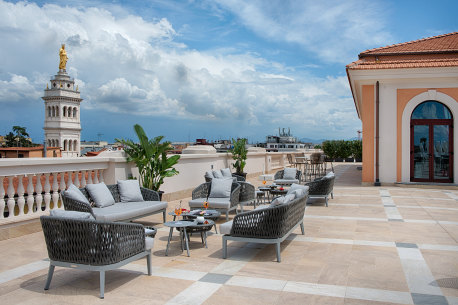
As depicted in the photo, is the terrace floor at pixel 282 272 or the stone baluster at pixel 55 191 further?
the stone baluster at pixel 55 191

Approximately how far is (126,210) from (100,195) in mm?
635

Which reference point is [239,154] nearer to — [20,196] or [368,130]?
[368,130]

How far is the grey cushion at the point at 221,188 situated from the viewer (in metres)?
8.30

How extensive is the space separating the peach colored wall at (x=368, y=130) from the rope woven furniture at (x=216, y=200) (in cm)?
778

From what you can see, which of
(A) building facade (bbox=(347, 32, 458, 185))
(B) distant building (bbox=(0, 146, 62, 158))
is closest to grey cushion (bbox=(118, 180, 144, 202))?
(A) building facade (bbox=(347, 32, 458, 185))

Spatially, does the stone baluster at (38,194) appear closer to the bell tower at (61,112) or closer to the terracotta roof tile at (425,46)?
the terracotta roof tile at (425,46)

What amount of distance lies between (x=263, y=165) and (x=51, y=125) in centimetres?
Answer: 11083

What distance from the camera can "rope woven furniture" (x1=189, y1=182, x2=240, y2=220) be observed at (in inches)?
304

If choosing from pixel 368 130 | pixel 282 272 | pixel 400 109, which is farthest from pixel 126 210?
pixel 400 109

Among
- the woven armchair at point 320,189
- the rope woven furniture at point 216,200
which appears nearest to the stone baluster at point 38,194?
the rope woven furniture at point 216,200

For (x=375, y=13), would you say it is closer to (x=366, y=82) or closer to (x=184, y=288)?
(x=366, y=82)

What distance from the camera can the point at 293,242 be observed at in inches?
240

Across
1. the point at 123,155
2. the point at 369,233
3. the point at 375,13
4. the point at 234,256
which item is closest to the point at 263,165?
the point at 375,13

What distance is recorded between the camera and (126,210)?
658cm
